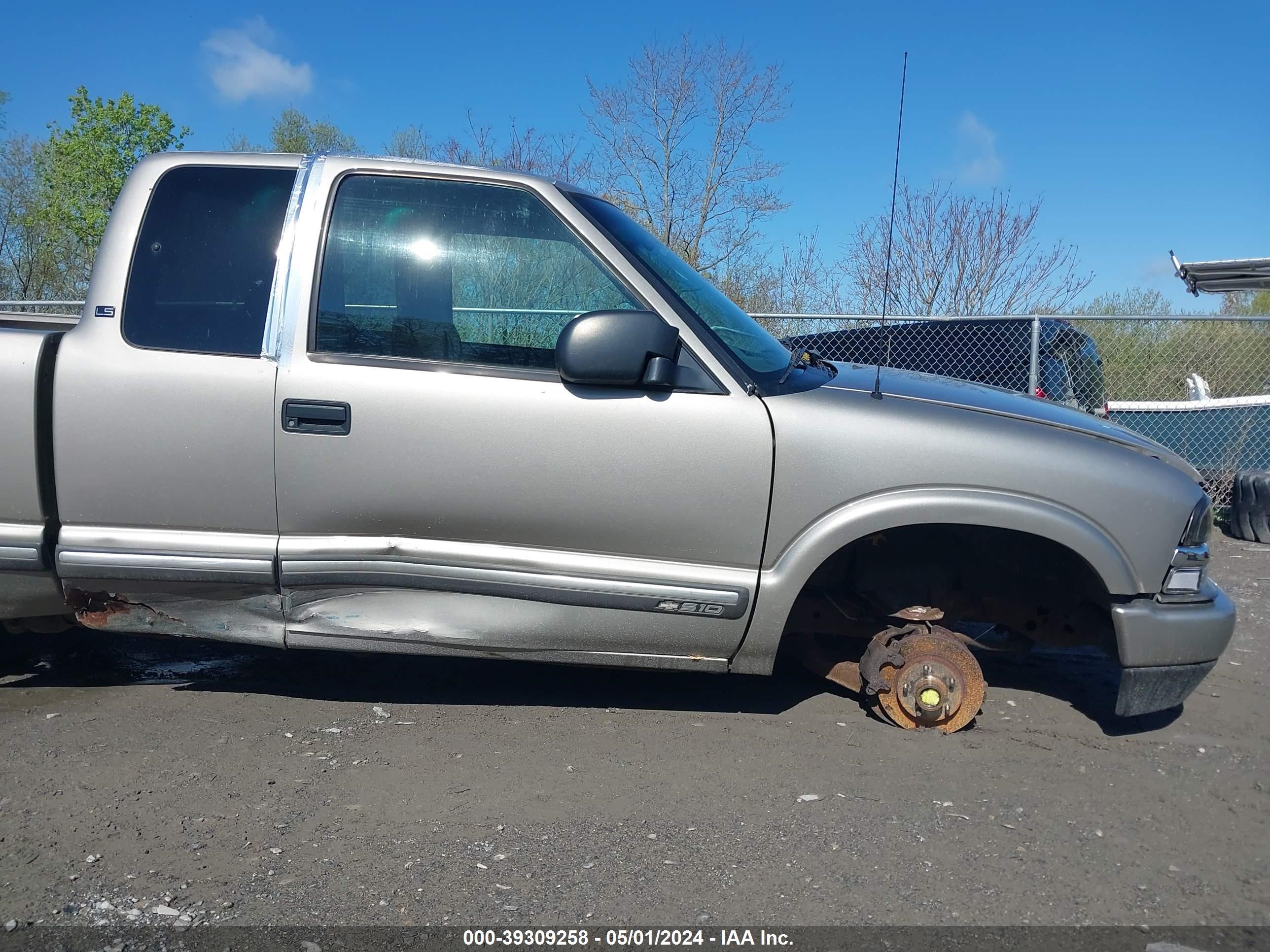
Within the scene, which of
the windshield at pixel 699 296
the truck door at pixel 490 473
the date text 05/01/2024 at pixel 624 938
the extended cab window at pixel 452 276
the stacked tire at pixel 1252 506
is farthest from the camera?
the stacked tire at pixel 1252 506

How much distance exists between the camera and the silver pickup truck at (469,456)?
304cm

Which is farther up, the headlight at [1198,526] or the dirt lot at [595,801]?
the headlight at [1198,526]

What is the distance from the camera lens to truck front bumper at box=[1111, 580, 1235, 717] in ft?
10.2

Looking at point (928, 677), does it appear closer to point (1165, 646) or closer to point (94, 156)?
point (1165, 646)

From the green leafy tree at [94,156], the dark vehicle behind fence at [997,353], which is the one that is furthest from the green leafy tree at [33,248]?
the dark vehicle behind fence at [997,353]

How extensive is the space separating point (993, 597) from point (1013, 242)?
37.6 feet

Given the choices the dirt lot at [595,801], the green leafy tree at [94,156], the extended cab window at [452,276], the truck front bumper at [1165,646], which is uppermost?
the green leafy tree at [94,156]

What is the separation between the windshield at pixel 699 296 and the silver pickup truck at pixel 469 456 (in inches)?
1.3

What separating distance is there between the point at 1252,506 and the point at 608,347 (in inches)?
265

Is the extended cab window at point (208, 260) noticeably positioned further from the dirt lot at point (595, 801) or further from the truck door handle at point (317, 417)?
the dirt lot at point (595, 801)

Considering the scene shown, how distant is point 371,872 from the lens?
247 cm

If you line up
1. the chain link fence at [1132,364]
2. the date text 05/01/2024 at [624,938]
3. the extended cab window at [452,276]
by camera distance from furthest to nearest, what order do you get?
the chain link fence at [1132,364] < the extended cab window at [452,276] < the date text 05/01/2024 at [624,938]

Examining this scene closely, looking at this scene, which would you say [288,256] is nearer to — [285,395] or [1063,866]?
[285,395]

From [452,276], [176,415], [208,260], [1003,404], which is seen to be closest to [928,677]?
[1003,404]
